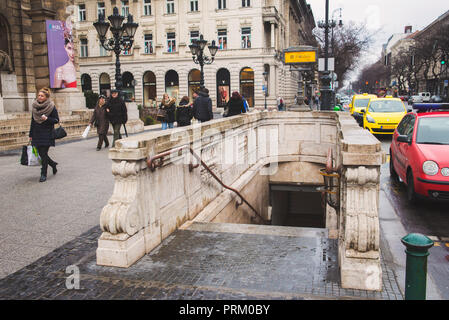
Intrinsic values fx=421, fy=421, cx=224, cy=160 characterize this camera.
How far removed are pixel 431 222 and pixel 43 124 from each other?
7.46 m

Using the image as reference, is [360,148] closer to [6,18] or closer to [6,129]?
[6,129]

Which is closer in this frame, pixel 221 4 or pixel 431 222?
pixel 431 222

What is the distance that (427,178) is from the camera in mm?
7379

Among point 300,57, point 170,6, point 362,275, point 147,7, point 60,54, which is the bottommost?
point 362,275

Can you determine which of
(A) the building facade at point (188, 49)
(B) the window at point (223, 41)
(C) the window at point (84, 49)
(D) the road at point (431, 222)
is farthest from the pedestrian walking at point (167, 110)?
(C) the window at point (84, 49)

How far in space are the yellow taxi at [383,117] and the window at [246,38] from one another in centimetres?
2947

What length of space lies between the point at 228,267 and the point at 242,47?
43979 mm

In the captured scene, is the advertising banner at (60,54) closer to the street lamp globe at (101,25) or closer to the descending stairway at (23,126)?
the descending stairway at (23,126)

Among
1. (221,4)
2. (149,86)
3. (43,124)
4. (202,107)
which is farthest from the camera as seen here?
(149,86)

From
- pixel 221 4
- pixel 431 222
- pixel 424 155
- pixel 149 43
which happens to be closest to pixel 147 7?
pixel 149 43

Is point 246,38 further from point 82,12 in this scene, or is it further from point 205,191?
point 205,191

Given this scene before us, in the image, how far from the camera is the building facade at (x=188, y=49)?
45938 millimetres

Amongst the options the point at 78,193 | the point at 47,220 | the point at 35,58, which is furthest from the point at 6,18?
the point at 47,220

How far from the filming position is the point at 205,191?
7195 mm
